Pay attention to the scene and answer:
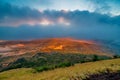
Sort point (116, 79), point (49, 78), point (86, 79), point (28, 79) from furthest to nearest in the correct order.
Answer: point (28, 79)
point (49, 78)
point (86, 79)
point (116, 79)

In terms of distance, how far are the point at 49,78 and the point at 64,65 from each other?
47.7 meters

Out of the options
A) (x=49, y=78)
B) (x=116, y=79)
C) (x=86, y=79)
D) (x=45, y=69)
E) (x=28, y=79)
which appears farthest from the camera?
(x=45, y=69)

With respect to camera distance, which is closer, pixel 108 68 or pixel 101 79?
pixel 101 79

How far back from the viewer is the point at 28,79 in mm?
95125

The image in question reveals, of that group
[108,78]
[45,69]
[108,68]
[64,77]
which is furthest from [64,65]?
[108,78]

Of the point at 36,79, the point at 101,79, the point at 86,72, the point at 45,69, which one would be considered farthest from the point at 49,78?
the point at 45,69

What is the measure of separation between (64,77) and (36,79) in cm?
1258

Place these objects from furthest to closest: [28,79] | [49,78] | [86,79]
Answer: [28,79]
[49,78]
[86,79]

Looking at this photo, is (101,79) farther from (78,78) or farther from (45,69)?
(45,69)

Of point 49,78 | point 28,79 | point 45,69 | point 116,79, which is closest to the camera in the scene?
point 116,79

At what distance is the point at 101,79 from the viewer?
7588 centimetres

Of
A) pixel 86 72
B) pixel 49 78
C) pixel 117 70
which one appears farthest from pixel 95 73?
pixel 49 78

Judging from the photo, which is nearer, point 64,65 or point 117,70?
point 117,70

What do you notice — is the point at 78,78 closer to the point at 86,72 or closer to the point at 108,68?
the point at 86,72
